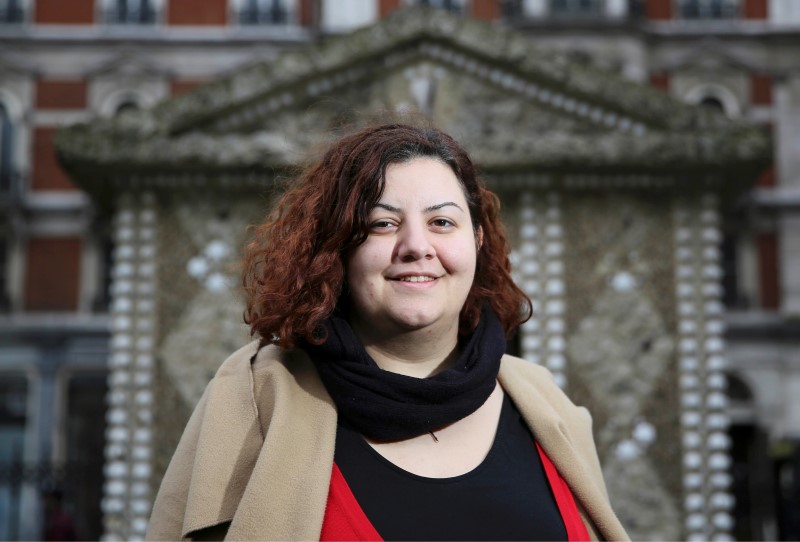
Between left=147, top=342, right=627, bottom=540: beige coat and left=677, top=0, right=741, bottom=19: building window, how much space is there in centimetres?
2442

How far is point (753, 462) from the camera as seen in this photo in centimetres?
2294

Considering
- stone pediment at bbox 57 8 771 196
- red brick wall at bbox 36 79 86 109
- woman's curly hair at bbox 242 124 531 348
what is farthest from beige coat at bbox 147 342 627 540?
A: red brick wall at bbox 36 79 86 109

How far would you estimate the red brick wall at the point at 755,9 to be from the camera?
82.0ft

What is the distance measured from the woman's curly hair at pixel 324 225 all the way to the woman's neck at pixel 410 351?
152 millimetres

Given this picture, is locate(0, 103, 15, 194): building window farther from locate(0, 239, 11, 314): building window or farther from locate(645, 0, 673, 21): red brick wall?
locate(645, 0, 673, 21): red brick wall

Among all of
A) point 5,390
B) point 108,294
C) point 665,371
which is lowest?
point 5,390

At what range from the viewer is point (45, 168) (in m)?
24.3

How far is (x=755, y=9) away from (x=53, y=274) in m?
18.6

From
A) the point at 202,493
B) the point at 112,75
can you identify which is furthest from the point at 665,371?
the point at 112,75

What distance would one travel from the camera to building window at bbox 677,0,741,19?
25047 millimetres

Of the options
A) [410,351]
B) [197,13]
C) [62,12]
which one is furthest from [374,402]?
[62,12]

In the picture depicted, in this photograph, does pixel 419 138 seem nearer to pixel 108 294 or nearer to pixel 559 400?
pixel 559 400

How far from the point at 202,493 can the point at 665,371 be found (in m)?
7.51

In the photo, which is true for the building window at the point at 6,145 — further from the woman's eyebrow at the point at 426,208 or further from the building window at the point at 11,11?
the woman's eyebrow at the point at 426,208
